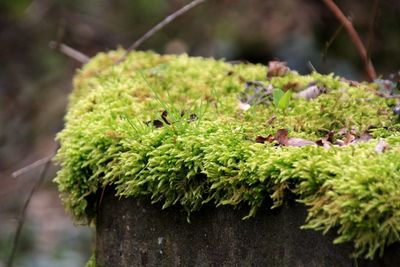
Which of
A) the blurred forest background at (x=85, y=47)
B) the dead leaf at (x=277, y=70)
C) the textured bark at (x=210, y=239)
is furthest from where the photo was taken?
the blurred forest background at (x=85, y=47)

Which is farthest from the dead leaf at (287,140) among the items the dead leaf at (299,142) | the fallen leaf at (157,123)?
the fallen leaf at (157,123)

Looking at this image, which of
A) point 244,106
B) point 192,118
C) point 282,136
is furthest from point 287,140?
point 244,106

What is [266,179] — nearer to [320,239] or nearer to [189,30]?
[320,239]

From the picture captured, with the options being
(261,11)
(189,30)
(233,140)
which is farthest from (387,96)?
(189,30)

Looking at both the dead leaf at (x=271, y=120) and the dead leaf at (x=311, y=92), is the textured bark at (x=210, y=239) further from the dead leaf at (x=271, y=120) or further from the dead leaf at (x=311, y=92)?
the dead leaf at (x=311, y=92)

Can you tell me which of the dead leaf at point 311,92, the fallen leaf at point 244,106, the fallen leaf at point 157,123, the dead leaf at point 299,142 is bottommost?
the dead leaf at point 299,142

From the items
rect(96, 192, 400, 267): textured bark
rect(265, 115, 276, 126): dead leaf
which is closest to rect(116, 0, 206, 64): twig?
rect(265, 115, 276, 126): dead leaf

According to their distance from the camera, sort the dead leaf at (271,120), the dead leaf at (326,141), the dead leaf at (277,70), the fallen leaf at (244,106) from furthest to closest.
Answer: the dead leaf at (277,70) → the fallen leaf at (244,106) → the dead leaf at (271,120) → the dead leaf at (326,141)

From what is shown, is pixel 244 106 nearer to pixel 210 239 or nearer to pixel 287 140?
pixel 287 140
